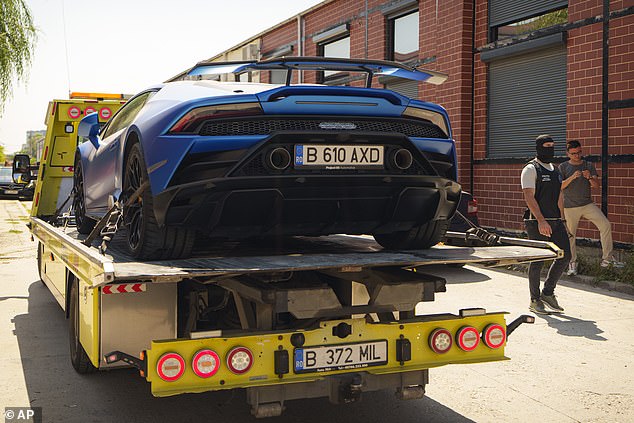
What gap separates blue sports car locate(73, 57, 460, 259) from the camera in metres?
3.96

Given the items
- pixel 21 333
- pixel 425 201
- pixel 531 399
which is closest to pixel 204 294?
pixel 425 201

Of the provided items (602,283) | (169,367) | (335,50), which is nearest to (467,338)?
(169,367)

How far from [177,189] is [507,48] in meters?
10.5

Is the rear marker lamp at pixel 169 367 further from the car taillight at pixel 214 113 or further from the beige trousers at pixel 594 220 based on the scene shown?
the beige trousers at pixel 594 220

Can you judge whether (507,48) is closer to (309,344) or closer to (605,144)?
(605,144)

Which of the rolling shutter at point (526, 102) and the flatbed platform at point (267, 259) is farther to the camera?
the rolling shutter at point (526, 102)

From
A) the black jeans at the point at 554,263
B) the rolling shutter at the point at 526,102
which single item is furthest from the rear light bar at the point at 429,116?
the rolling shutter at the point at 526,102

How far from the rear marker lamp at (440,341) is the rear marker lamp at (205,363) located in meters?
1.20

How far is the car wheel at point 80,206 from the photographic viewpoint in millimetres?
6520

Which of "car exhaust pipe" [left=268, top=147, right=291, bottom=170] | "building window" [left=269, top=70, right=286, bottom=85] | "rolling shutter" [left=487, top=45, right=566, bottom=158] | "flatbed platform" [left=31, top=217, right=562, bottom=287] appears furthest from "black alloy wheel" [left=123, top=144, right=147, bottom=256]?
"building window" [left=269, top=70, right=286, bottom=85]

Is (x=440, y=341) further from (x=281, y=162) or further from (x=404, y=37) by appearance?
(x=404, y=37)

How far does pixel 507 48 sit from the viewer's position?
13227 mm

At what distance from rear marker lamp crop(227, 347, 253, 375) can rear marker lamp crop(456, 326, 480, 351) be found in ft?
4.02

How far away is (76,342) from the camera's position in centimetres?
527
